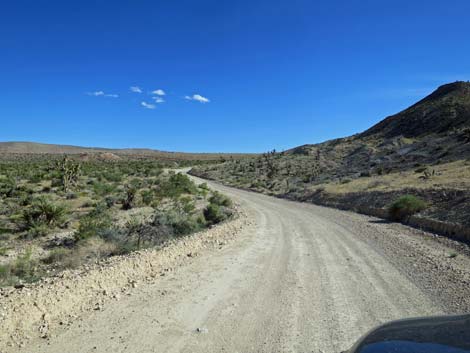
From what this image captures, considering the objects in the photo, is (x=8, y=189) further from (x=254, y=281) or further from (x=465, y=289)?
(x=465, y=289)

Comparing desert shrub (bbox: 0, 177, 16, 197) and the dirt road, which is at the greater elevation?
desert shrub (bbox: 0, 177, 16, 197)

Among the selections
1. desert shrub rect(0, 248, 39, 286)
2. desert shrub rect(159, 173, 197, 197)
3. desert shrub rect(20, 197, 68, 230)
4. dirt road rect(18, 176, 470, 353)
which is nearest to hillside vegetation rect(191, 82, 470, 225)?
dirt road rect(18, 176, 470, 353)

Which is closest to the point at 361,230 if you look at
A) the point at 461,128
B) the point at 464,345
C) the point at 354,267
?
the point at 354,267

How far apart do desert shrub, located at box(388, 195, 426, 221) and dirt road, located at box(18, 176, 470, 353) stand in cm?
782

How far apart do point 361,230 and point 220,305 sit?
11863mm

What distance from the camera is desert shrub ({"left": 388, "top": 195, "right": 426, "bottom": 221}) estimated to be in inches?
794

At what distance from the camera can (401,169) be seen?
40.3 meters

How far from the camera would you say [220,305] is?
296 inches

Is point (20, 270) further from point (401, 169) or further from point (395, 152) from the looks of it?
point (395, 152)

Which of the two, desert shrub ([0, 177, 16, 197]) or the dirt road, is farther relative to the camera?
desert shrub ([0, 177, 16, 197])

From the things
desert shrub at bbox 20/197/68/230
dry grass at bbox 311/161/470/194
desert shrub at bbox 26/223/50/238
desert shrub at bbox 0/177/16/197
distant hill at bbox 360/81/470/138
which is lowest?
desert shrub at bbox 26/223/50/238

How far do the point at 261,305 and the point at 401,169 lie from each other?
1461 inches

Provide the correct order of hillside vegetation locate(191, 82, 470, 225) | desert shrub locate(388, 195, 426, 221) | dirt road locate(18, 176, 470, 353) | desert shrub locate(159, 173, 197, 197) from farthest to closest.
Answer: desert shrub locate(159, 173, 197, 197)
hillside vegetation locate(191, 82, 470, 225)
desert shrub locate(388, 195, 426, 221)
dirt road locate(18, 176, 470, 353)

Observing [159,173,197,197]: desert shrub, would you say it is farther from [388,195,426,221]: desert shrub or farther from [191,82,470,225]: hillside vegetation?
[388,195,426,221]: desert shrub
